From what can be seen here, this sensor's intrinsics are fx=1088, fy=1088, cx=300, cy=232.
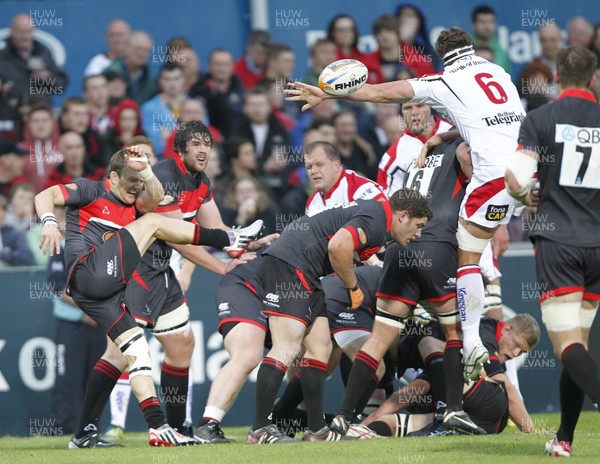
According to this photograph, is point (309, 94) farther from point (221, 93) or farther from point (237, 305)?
point (221, 93)

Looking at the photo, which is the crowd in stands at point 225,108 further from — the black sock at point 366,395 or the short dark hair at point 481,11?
the black sock at point 366,395

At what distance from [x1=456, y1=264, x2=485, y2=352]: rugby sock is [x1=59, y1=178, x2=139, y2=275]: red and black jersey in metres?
2.74

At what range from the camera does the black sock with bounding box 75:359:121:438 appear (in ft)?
28.1

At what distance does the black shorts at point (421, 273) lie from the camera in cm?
856

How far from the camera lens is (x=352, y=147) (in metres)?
14.1

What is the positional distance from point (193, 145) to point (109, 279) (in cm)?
156

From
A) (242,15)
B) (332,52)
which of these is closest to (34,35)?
(242,15)

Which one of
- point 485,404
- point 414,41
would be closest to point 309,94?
point 485,404

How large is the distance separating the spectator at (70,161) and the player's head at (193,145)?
164 inches

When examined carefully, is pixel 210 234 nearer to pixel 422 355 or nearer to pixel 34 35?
pixel 422 355

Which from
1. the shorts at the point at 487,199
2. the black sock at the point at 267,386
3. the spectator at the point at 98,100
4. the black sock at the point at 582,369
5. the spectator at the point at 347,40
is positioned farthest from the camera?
the spectator at the point at 347,40

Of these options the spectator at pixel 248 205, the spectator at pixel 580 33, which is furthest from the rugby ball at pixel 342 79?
the spectator at pixel 580 33

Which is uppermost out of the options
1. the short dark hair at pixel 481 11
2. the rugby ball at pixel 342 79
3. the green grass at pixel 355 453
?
the short dark hair at pixel 481 11

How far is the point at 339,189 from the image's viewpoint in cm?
1000
